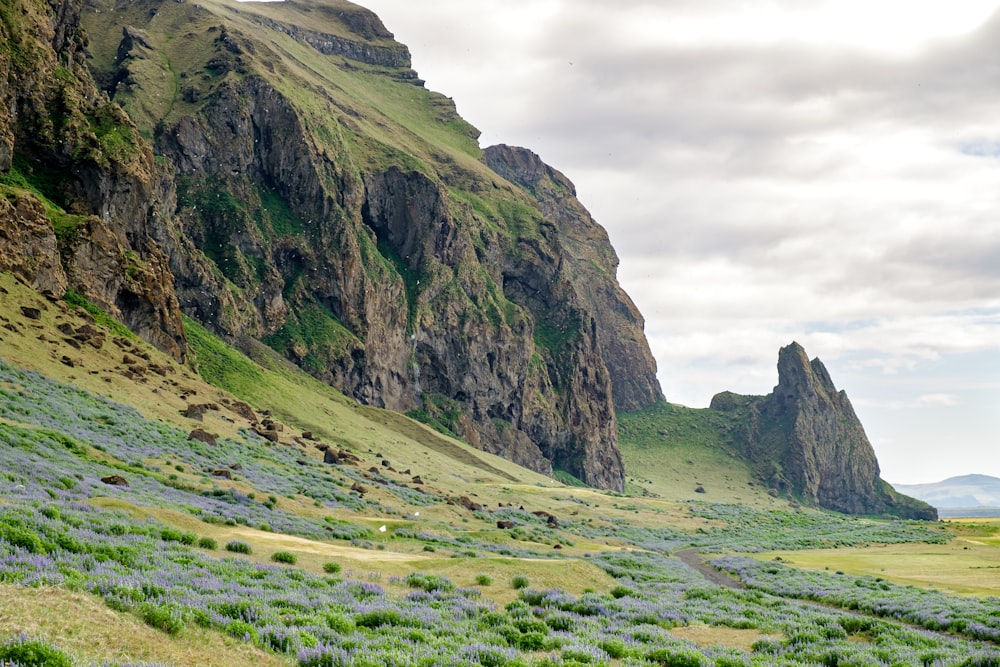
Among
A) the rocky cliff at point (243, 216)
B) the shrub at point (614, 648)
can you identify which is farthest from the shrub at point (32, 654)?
the rocky cliff at point (243, 216)

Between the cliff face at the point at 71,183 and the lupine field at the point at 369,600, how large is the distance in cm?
3908

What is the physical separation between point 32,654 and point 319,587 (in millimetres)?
9934

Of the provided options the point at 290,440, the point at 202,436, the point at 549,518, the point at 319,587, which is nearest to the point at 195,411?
the point at 202,436

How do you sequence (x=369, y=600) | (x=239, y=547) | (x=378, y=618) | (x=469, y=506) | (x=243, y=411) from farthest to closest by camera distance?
(x=243, y=411)
(x=469, y=506)
(x=239, y=547)
(x=369, y=600)
(x=378, y=618)

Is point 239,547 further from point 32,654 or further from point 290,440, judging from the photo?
point 290,440

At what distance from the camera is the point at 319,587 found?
18.4 m

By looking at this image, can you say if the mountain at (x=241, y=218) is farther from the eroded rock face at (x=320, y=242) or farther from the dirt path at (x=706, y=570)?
the dirt path at (x=706, y=570)

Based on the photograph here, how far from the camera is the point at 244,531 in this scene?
27.5 m

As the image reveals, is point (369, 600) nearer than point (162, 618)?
No

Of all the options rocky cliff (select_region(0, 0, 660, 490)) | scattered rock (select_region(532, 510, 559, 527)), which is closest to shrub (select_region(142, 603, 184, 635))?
scattered rock (select_region(532, 510, 559, 527))

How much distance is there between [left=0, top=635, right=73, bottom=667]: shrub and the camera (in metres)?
8.81

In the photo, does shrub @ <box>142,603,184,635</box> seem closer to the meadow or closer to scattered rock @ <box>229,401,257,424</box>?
the meadow

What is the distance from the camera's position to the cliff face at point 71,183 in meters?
70.5

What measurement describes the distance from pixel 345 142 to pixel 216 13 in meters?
61.8
